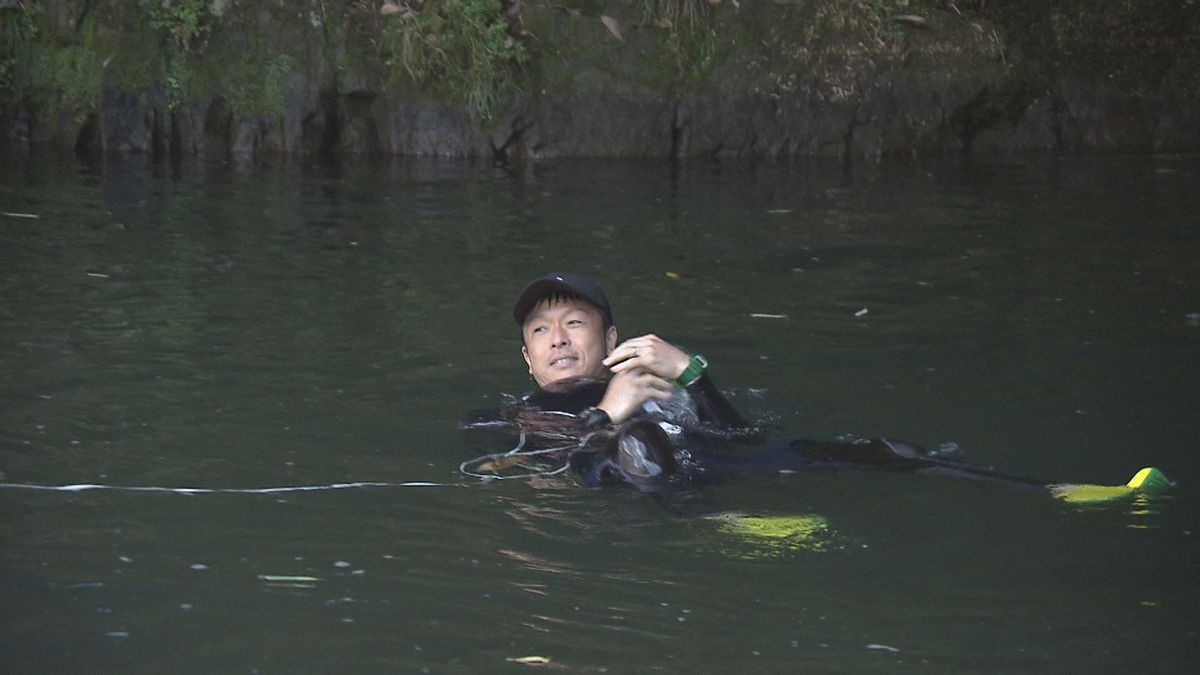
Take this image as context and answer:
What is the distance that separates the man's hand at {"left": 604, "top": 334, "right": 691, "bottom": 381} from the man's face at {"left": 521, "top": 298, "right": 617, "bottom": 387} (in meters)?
0.54

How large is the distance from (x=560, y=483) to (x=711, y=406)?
732mm

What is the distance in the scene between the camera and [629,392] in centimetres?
593

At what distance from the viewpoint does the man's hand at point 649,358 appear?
5.88 metres

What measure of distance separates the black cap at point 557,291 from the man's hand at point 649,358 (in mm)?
534

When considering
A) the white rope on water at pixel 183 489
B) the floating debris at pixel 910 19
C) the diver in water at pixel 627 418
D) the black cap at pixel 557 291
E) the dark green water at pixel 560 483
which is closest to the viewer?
the dark green water at pixel 560 483

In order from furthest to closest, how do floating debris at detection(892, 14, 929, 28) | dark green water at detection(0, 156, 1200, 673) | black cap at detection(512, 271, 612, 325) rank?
1. floating debris at detection(892, 14, 929, 28)
2. black cap at detection(512, 271, 612, 325)
3. dark green water at detection(0, 156, 1200, 673)

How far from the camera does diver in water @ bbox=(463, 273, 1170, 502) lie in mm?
5512

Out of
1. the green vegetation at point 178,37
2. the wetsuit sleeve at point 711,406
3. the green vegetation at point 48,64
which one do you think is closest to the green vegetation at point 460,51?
the green vegetation at point 178,37

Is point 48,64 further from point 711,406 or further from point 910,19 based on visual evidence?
point 711,406

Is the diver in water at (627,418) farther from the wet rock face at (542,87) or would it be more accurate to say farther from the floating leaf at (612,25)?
the floating leaf at (612,25)

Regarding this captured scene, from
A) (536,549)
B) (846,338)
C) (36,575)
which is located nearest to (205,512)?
(36,575)

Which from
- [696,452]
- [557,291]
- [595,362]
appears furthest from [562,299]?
[696,452]

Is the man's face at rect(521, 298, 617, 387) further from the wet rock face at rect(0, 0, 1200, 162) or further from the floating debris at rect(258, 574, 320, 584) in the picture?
the wet rock face at rect(0, 0, 1200, 162)

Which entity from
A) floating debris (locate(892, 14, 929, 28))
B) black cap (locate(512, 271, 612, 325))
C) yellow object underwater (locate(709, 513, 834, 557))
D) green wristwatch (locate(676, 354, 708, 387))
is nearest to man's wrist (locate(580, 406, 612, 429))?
green wristwatch (locate(676, 354, 708, 387))
